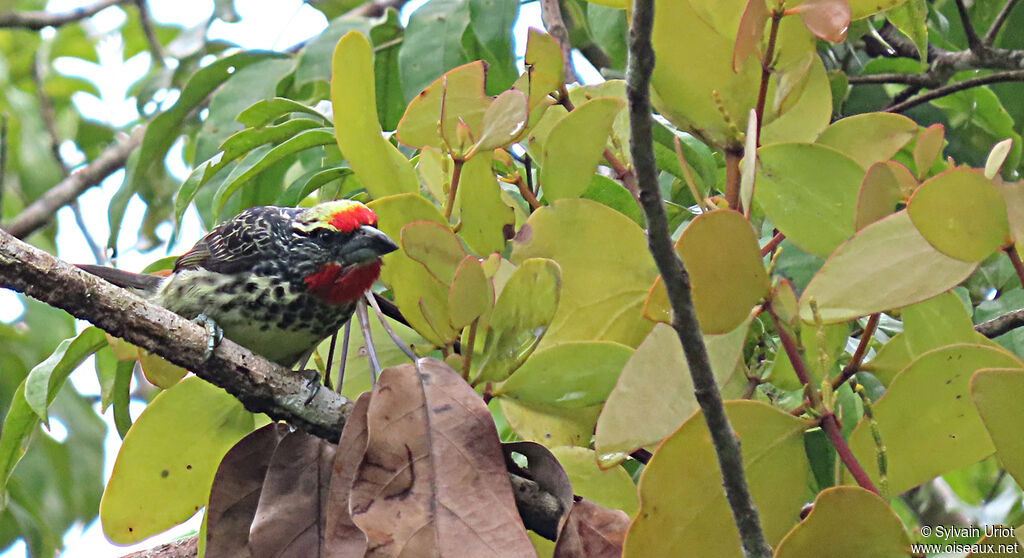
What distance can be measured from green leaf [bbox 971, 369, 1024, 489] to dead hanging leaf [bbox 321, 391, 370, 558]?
876 mm

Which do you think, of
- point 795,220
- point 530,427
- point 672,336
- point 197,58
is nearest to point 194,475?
point 530,427

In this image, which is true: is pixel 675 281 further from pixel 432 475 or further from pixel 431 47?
pixel 431 47

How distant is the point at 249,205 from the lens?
284cm

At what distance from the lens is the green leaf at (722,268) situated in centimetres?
131

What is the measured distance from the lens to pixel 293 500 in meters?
1.72

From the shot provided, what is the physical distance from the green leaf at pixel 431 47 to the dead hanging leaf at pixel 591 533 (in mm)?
1492

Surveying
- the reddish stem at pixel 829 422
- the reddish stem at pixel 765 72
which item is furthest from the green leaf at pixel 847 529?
the reddish stem at pixel 765 72

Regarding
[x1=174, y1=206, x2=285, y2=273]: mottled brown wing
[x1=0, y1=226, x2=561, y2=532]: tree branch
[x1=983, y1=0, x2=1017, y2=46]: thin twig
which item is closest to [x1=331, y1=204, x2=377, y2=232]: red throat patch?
[x1=174, y1=206, x2=285, y2=273]: mottled brown wing

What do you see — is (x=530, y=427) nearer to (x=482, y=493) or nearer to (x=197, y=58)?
(x=482, y=493)

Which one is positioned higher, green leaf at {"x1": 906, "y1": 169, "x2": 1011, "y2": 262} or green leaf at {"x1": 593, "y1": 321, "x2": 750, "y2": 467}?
green leaf at {"x1": 906, "y1": 169, "x2": 1011, "y2": 262}

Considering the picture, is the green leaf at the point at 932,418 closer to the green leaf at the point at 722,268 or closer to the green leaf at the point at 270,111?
the green leaf at the point at 722,268

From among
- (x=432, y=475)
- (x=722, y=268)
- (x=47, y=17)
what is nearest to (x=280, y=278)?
(x=432, y=475)

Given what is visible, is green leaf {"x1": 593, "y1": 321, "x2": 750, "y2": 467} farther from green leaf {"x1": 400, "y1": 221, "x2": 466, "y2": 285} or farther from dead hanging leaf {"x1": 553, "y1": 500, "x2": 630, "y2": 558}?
green leaf {"x1": 400, "y1": 221, "x2": 466, "y2": 285}

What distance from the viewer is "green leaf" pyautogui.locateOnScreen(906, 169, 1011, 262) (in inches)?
53.0
